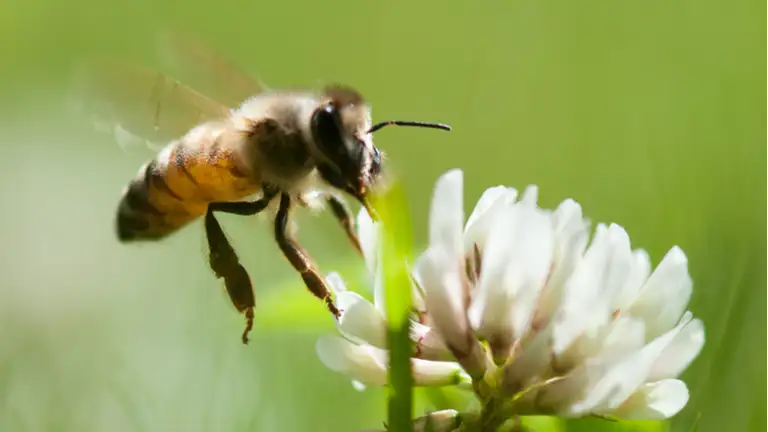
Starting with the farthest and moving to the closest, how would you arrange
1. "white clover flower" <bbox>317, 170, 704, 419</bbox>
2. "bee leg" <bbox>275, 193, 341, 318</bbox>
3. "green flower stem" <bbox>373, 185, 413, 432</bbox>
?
"bee leg" <bbox>275, 193, 341, 318</bbox>
"white clover flower" <bbox>317, 170, 704, 419</bbox>
"green flower stem" <bbox>373, 185, 413, 432</bbox>

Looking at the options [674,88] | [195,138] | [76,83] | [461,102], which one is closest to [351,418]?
[195,138]

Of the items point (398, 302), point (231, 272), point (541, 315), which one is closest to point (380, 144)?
point (231, 272)

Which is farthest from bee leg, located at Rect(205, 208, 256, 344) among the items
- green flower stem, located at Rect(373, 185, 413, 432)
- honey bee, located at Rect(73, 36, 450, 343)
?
green flower stem, located at Rect(373, 185, 413, 432)

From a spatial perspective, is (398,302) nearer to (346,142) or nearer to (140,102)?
(346,142)

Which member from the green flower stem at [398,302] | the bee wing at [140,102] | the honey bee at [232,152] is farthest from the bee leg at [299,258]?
the green flower stem at [398,302]

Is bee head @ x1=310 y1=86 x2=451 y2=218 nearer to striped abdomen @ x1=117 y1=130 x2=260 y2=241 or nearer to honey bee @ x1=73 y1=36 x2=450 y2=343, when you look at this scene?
honey bee @ x1=73 y1=36 x2=450 y2=343

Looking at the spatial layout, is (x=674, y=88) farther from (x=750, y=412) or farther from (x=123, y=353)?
(x=750, y=412)
